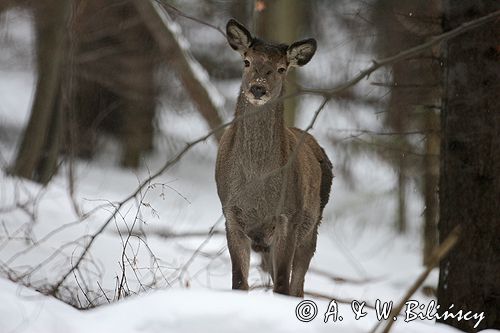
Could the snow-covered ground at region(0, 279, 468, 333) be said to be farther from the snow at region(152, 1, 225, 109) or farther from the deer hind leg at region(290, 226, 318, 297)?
the snow at region(152, 1, 225, 109)

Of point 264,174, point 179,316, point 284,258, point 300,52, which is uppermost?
point 300,52

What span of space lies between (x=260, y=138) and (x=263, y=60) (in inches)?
23.3

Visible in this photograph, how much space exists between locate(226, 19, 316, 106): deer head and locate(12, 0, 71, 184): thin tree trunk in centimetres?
507

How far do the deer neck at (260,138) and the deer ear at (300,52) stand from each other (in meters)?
0.47

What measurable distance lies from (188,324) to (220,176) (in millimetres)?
2403

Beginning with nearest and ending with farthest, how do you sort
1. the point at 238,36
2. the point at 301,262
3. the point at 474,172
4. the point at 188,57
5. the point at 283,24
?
1. the point at 474,172
2. the point at 238,36
3. the point at 301,262
4. the point at 283,24
5. the point at 188,57

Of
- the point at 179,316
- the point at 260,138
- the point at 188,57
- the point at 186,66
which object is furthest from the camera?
the point at 186,66

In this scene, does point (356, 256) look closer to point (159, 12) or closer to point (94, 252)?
point (159, 12)

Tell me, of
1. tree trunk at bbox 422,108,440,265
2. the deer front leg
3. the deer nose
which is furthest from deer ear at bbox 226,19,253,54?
tree trunk at bbox 422,108,440,265

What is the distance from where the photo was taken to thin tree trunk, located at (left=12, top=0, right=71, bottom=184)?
40.1ft

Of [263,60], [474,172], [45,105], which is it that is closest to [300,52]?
[263,60]

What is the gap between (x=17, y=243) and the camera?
9.41 metres

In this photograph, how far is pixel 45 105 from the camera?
493 inches

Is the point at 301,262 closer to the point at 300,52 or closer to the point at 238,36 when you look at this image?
the point at 300,52
